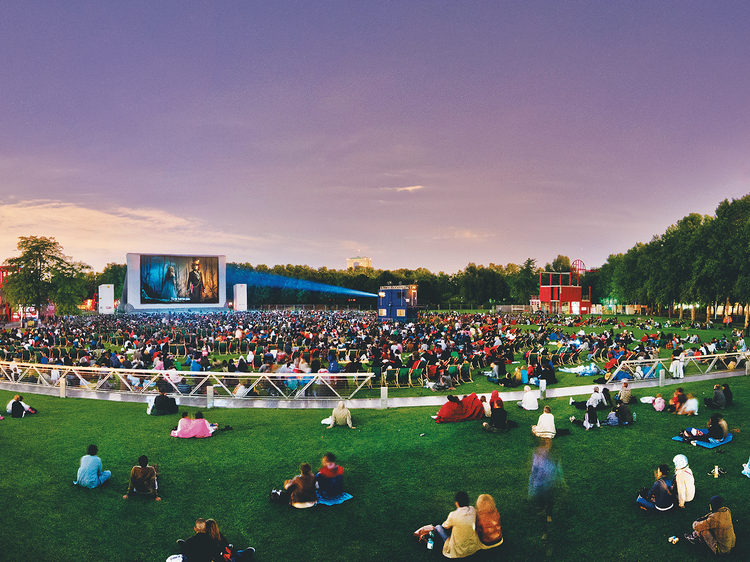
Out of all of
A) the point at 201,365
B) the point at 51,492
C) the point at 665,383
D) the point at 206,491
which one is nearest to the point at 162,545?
the point at 206,491

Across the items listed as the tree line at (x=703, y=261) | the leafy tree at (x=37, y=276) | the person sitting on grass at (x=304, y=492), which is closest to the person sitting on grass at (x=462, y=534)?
the person sitting on grass at (x=304, y=492)

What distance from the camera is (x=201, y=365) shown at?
17109mm

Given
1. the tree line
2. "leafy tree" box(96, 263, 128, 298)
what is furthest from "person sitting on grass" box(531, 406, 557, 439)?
"leafy tree" box(96, 263, 128, 298)

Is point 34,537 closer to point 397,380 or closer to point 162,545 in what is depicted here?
point 162,545

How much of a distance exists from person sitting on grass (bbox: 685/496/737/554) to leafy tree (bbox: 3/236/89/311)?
61.7m

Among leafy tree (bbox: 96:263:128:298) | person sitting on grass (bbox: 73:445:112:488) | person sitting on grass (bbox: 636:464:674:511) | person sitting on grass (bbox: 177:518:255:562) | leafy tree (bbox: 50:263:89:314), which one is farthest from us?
leafy tree (bbox: 96:263:128:298)

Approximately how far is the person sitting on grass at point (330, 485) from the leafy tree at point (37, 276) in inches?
2256

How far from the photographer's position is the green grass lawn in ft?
20.7

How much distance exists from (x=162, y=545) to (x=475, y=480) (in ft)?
16.4

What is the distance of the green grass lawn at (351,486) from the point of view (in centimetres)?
632

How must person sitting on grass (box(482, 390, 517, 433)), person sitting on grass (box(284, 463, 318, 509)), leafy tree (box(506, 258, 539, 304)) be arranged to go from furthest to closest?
1. leafy tree (box(506, 258, 539, 304))
2. person sitting on grass (box(482, 390, 517, 433))
3. person sitting on grass (box(284, 463, 318, 509))

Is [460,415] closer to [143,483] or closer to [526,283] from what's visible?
[143,483]

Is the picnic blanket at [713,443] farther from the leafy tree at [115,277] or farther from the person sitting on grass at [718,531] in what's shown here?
the leafy tree at [115,277]

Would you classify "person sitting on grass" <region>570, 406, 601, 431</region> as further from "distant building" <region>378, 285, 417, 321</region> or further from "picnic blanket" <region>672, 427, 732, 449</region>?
"distant building" <region>378, 285, 417, 321</region>
